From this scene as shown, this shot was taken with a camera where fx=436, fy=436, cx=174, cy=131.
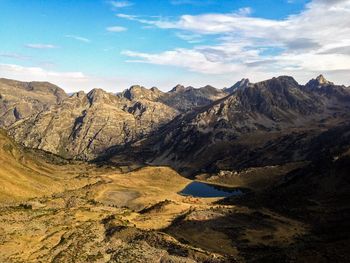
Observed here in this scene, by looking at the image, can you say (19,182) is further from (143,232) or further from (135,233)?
(143,232)

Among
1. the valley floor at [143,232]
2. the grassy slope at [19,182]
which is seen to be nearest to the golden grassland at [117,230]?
the valley floor at [143,232]

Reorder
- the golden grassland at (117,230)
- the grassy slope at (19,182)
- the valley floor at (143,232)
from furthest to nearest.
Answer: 1. the grassy slope at (19,182)
2. the golden grassland at (117,230)
3. the valley floor at (143,232)

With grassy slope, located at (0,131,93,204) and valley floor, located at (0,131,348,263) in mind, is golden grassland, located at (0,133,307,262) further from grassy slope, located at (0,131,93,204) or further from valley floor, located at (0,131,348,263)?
grassy slope, located at (0,131,93,204)

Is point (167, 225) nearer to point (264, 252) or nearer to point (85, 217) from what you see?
point (85, 217)

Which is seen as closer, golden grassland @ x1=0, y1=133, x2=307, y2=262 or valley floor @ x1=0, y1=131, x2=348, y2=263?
valley floor @ x1=0, y1=131, x2=348, y2=263

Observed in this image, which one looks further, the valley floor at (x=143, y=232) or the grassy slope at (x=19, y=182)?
the grassy slope at (x=19, y=182)

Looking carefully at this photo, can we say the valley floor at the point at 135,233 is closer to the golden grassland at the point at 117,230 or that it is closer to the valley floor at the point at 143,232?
the golden grassland at the point at 117,230

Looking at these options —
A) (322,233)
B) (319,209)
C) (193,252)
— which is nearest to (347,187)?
(319,209)

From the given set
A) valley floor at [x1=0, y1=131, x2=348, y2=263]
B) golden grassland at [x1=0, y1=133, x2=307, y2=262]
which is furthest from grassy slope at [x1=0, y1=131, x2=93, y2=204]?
golden grassland at [x1=0, y1=133, x2=307, y2=262]

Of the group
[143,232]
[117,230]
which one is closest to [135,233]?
[143,232]

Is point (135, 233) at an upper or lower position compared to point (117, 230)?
upper

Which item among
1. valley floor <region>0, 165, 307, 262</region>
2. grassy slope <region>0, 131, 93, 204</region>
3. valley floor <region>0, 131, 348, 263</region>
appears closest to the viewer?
valley floor <region>0, 131, 348, 263</region>

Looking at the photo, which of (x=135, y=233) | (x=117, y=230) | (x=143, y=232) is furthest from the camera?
(x=117, y=230)
